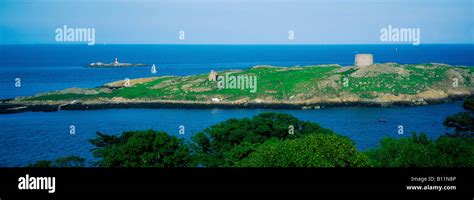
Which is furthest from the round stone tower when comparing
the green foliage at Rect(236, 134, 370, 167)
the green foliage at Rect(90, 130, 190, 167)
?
the green foliage at Rect(236, 134, 370, 167)

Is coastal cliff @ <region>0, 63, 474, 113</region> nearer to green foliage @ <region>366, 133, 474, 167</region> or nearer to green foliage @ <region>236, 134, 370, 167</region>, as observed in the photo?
green foliage @ <region>366, 133, 474, 167</region>

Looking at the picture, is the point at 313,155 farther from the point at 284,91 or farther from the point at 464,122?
the point at 284,91

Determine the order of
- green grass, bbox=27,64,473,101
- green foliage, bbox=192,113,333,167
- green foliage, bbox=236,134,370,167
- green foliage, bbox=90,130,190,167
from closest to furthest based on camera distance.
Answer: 1. green foliage, bbox=236,134,370,167
2. green foliage, bbox=90,130,190,167
3. green foliage, bbox=192,113,333,167
4. green grass, bbox=27,64,473,101

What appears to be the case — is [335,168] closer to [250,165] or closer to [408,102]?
[250,165]

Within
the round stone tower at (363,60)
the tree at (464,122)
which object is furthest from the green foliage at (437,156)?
the round stone tower at (363,60)

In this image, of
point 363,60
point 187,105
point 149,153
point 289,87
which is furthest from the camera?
point 363,60

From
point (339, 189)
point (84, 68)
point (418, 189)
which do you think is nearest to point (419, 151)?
point (418, 189)

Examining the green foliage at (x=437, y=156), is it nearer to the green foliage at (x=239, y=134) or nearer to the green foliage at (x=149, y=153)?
the green foliage at (x=239, y=134)

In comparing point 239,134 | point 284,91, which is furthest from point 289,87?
point 239,134

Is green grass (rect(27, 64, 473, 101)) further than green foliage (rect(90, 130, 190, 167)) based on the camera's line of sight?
Yes
